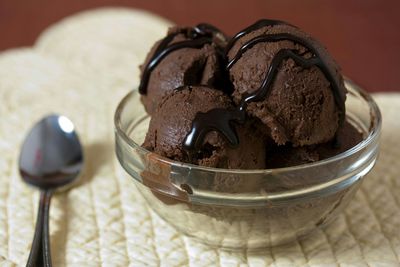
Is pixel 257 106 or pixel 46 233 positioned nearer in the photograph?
pixel 257 106

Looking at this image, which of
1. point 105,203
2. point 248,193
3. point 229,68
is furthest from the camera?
point 105,203

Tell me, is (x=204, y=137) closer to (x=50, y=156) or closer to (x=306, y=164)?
(x=306, y=164)

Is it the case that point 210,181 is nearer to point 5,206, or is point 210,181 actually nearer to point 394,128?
point 5,206

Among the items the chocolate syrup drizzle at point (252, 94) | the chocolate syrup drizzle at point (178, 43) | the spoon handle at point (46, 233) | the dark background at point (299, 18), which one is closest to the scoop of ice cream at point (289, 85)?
the chocolate syrup drizzle at point (252, 94)

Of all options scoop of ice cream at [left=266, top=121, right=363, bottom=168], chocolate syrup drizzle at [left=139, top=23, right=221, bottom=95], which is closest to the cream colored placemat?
scoop of ice cream at [left=266, top=121, right=363, bottom=168]

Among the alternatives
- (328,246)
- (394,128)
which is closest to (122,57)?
(394,128)

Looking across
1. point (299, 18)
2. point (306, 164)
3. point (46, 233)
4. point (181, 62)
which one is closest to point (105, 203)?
point (46, 233)

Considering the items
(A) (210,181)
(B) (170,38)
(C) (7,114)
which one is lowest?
(C) (7,114)

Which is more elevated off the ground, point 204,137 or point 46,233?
point 204,137
